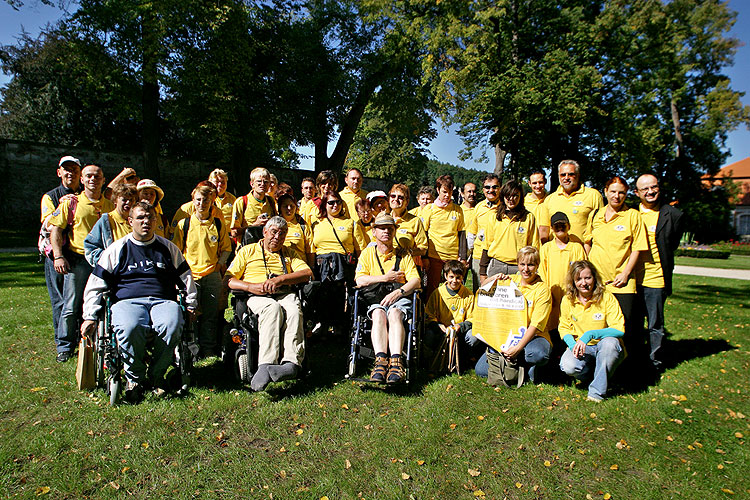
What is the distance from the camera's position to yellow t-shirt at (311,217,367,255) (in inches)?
216

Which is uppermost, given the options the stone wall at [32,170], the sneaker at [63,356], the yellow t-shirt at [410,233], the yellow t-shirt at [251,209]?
the stone wall at [32,170]

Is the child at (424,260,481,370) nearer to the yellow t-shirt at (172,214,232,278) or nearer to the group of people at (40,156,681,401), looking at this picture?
the group of people at (40,156,681,401)

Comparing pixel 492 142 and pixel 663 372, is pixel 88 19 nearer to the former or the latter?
pixel 492 142

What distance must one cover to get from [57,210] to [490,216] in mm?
4501

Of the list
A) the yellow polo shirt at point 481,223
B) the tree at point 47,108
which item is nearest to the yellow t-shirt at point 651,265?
the yellow polo shirt at point 481,223

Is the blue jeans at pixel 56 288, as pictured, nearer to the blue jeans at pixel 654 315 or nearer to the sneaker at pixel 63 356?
the sneaker at pixel 63 356

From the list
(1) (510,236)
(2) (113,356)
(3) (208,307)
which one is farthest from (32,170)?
(1) (510,236)

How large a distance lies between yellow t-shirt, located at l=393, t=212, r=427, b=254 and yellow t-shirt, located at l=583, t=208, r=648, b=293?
70.6 inches

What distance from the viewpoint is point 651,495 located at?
2844mm

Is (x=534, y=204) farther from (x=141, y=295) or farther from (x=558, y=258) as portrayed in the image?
(x=141, y=295)

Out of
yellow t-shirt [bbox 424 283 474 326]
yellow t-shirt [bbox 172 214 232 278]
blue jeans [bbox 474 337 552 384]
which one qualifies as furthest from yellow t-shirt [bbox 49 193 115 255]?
blue jeans [bbox 474 337 552 384]

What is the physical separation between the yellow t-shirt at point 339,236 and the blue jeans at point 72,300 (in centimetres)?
241

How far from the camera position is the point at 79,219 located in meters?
4.76

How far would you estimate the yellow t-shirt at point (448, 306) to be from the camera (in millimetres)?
5047
